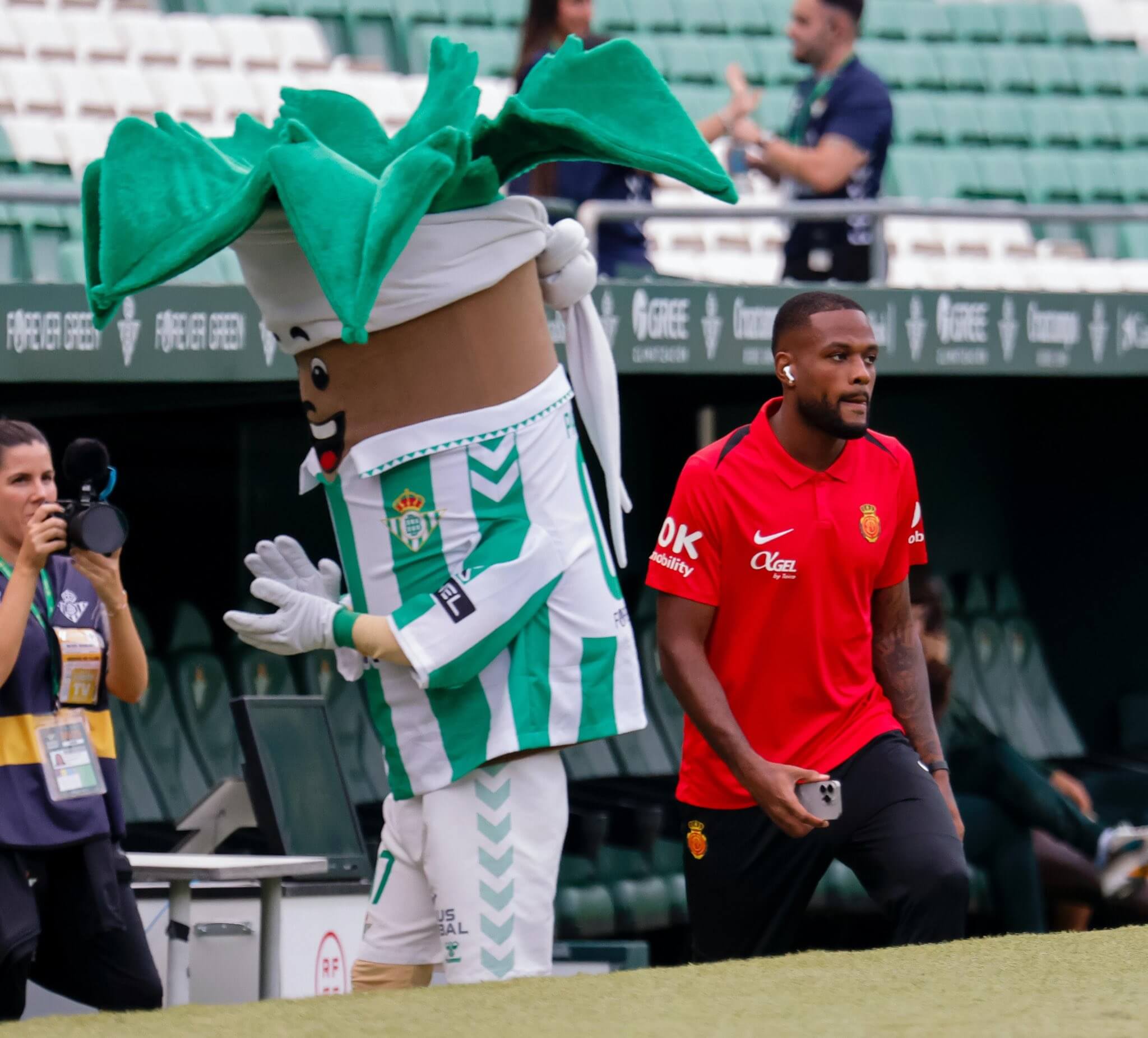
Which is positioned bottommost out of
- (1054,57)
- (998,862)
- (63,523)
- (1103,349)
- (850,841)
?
(998,862)

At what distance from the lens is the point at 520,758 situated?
12.1ft

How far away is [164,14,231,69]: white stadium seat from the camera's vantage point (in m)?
9.77

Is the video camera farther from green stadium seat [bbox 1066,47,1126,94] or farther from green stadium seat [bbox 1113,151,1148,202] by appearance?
green stadium seat [bbox 1066,47,1126,94]

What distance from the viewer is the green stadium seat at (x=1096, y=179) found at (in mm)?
11539

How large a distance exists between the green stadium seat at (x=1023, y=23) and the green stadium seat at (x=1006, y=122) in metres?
0.99

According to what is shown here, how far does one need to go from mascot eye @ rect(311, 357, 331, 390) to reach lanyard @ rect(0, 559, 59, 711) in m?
0.73

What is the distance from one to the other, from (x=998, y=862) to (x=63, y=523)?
3.97m

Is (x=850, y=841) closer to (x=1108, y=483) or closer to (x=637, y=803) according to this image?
(x=637, y=803)

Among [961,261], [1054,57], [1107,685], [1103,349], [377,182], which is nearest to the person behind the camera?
[377,182]

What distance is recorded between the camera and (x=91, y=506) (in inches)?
156

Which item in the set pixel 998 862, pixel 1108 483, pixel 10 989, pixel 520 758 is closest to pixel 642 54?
pixel 520 758

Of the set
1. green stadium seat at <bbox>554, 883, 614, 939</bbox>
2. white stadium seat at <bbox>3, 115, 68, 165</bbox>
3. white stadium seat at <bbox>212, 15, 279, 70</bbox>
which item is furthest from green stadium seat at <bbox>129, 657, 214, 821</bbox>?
white stadium seat at <bbox>212, 15, 279, 70</bbox>

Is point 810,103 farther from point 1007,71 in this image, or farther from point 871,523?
point 1007,71

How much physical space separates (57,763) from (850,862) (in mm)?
1508
